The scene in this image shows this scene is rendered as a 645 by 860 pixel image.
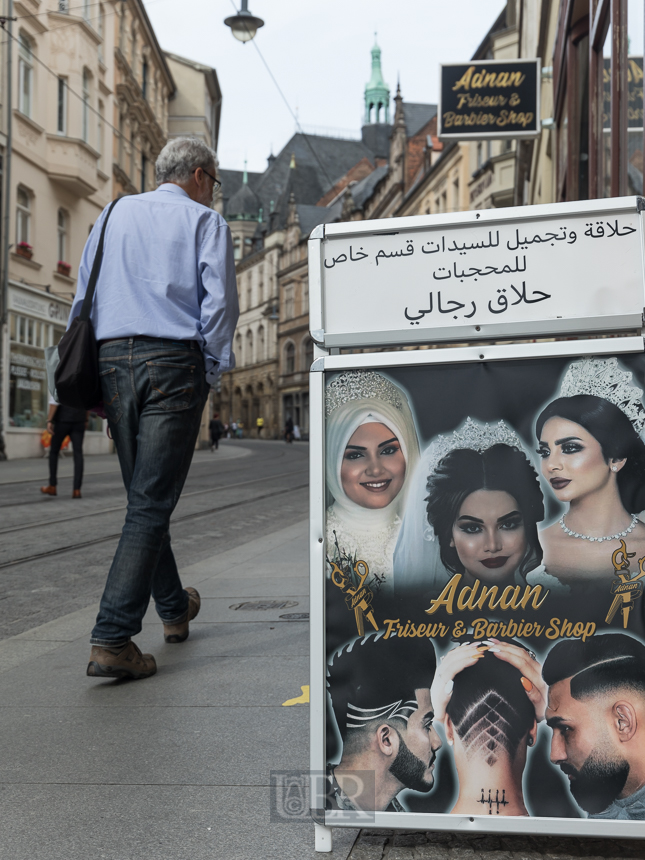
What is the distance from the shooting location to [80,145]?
24125 mm

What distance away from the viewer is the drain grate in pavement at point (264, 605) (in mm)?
4625

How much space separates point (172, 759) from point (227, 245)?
1.75m

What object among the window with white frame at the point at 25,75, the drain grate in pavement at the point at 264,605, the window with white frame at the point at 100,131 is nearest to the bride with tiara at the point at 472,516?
the drain grate in pavement at the point at 264,605

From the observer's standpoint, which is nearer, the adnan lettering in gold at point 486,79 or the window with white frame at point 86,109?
the adnan lettering in gold at point 486,79

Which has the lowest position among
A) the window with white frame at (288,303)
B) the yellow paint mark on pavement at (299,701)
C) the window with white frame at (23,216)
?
the yellow paint mark on pavement at (299,701)

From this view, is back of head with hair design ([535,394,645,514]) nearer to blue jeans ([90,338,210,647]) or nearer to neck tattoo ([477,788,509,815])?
neck tattoo ([477,788,509,815])

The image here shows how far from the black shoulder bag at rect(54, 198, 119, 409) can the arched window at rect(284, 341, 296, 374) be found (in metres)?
71.5

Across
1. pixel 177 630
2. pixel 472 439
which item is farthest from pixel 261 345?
pixel 472 439

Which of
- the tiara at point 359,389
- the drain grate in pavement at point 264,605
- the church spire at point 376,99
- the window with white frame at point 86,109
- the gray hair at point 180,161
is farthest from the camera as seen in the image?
the church spire at point 376,99

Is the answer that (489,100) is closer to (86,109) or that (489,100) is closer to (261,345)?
(86,109)

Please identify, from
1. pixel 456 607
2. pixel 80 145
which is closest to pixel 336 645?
pixel 456 607

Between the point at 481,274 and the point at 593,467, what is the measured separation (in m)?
0.50

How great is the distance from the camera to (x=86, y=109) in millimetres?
25828

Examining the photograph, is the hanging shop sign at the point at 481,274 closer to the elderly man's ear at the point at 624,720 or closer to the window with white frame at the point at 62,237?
the elderly man's ear at the point at 624,720
